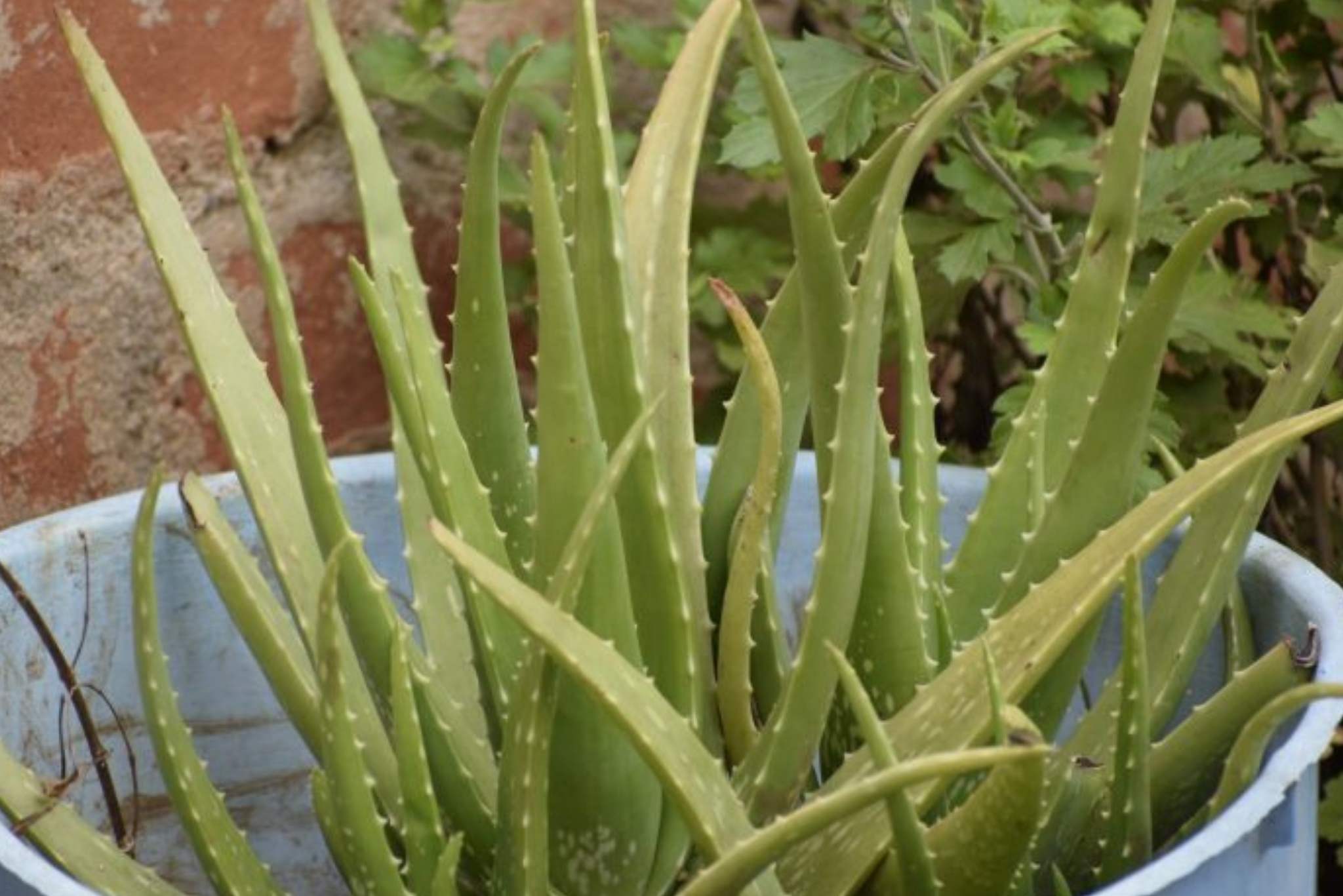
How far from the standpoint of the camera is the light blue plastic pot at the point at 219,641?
1012 millimetres

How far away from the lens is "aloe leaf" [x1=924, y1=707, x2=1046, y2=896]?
76 centimetres

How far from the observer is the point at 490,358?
92 cm

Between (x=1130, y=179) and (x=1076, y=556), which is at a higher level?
(x=1130, y=179)

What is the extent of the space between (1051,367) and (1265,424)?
9 centimetres

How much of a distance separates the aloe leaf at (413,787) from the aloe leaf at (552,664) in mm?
27

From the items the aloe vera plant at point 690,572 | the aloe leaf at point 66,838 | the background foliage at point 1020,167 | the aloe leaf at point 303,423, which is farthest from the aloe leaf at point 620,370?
the background foliage at point 1020,167

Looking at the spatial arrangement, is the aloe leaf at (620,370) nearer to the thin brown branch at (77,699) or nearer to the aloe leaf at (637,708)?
the aloe leaf at (637,708)

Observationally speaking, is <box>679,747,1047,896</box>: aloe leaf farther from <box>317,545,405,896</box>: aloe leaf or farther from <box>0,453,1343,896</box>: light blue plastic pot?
<box>0,453,1343,896</box>: light blue plastic pot

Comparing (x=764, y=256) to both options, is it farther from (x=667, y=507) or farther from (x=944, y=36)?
(x=667, y=507)

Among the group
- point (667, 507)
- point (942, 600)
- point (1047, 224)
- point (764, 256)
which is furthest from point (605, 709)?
point (764, 256)

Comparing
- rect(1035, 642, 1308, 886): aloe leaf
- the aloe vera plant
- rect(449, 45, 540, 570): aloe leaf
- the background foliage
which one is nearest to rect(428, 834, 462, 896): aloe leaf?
the aloe vera plant

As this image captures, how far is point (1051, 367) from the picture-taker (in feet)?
3.18

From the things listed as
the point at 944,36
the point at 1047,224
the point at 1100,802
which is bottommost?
the point at 1100,802

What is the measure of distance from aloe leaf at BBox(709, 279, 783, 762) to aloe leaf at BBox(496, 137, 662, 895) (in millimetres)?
45
